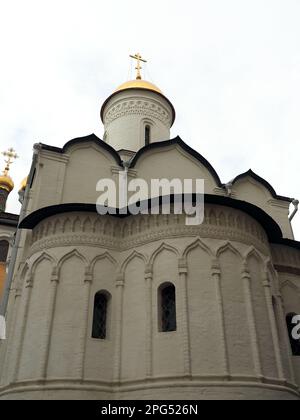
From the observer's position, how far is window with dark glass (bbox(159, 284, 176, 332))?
7715 millimetres

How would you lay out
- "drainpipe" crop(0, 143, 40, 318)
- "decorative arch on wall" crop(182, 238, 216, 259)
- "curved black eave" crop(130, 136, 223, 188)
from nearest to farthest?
"decorative arch on wall" crop(182, 238, 216, 259) < "drainpipe" crop(0, 143, 40, 318) < "curved black eave" crop(130, 136, 223, 188)

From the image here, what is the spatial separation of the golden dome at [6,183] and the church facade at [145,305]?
1534cm

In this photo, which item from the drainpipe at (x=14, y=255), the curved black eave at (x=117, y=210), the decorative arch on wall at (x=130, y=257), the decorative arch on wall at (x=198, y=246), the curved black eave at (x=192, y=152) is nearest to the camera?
the decorative arch on wall at (x=198, y=246)

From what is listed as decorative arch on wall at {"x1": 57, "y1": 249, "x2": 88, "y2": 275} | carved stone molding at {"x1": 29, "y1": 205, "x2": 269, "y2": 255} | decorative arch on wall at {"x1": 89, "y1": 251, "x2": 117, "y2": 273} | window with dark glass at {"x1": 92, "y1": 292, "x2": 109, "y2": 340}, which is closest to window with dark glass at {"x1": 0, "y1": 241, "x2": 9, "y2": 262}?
carved stone molding at {"x1": 29, "y1": 205, "x2": 269, "y2": 255}

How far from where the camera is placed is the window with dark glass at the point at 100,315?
797cm

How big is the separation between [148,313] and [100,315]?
42.0 inches

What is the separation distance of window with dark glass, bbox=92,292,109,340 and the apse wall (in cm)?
16

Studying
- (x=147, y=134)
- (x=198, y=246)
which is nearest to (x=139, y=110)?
(x=147, y=134)

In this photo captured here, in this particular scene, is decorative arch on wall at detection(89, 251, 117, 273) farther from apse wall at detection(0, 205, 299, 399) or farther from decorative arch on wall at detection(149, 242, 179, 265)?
decorative arch on wall at detection(149, 242, 179, 265)

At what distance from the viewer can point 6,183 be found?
80.3ft

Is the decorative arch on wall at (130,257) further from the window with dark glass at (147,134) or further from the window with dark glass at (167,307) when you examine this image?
the window with dark glass at (147,134)

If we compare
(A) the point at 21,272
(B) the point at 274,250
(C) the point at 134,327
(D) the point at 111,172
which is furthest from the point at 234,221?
(A) the point at 21,272

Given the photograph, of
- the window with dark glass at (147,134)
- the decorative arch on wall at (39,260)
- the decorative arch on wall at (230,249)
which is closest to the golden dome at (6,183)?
the window with dark glass at (147,134)

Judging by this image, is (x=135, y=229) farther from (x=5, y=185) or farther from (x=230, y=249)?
(x=5, y=185)
